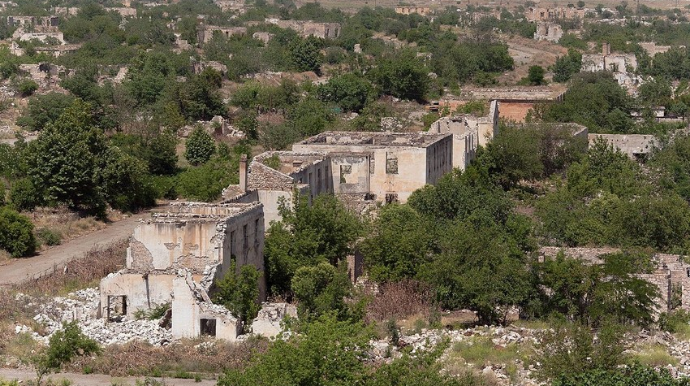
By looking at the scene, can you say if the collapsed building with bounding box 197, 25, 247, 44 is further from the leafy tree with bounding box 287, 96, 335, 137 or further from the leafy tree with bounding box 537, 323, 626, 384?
the leafy tree with bounding box 537, 323, 626, 384

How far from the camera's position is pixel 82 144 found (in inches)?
1603

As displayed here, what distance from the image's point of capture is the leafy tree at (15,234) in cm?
3538

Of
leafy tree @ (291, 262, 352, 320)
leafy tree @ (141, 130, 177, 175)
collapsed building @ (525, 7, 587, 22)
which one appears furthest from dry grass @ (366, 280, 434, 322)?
collapsed building @ (525, 7, 587, 22)

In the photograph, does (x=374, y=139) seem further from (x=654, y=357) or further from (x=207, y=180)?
(x=654, y=357)

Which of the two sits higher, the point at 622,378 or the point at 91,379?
the point at 622,378

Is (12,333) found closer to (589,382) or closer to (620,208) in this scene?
(589,382)

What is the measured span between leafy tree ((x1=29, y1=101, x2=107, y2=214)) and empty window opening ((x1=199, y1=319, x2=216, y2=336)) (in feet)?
54.1

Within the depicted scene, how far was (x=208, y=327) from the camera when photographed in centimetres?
2506

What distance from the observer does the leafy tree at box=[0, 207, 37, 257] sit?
116 ft

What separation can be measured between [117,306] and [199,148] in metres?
24.4

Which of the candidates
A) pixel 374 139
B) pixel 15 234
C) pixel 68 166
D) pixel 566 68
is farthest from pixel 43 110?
pixel 566 68

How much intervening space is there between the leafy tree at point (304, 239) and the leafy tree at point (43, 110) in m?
25.2

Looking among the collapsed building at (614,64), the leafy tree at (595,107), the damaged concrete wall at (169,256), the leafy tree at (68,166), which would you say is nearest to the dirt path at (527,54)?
the collapsed building at (614,64)

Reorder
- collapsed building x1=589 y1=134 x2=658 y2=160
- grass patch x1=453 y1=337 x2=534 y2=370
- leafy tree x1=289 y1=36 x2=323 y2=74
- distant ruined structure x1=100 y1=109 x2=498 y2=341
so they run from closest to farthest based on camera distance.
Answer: grass patch x1=453 y1=337 x2=534 y2=370 < distant ruined structure x1=100 y1=109 x2=498 y2=341 < collapsed building x1=589 y1=134 x2=658 y2=160 < leafy tree x1=289 y1=36 x2=323 y2=74
